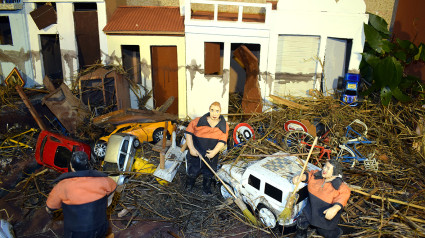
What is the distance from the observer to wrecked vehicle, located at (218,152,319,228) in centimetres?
530


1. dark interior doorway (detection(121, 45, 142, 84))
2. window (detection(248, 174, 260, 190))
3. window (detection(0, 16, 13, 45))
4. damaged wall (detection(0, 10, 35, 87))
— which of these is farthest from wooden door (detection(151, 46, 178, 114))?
window (detection(248, 174, 260, 190))

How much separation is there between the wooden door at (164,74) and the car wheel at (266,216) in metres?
6.79

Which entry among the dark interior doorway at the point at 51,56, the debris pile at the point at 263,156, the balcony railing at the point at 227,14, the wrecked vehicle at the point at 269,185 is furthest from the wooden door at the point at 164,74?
the wrecked vehicle at the point at 269,185

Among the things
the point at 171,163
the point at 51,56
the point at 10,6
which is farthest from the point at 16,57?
the point at 171,163

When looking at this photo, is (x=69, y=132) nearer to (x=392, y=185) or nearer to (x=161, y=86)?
(x=161, y=86)

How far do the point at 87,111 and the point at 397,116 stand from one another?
9.64 m

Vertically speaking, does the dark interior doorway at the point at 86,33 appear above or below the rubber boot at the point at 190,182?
above

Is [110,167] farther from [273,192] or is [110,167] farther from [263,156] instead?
[273,192]

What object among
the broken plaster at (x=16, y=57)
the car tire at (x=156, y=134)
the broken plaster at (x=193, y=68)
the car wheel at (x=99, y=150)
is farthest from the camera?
the broken plaster at (x=16, y=57)

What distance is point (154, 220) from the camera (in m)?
6.11

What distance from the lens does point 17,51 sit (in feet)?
37.2

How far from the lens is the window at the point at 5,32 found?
11750 millimetres

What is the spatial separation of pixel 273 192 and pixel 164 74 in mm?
7218

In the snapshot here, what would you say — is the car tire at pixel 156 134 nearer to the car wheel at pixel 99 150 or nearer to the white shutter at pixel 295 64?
the car wheel at pixel 99 150
